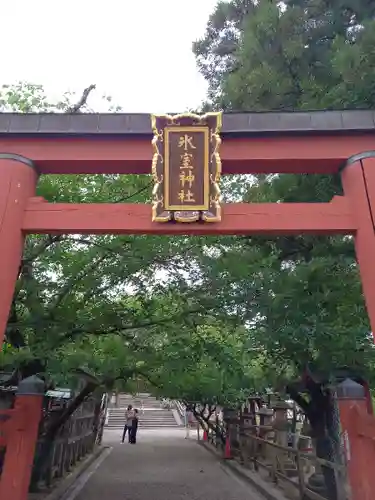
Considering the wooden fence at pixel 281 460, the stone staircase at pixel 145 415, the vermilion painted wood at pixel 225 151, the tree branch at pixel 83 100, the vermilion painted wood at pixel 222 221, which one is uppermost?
the tree branch at pixel 83 100

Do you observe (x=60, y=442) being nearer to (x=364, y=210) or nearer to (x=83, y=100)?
(x=83, y=100)

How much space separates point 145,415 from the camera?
37094 millimetres

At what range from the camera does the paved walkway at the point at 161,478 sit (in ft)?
35.7

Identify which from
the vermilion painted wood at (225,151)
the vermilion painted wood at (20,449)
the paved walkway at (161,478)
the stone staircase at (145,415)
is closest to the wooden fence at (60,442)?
the vermilion painted wood at (20,449)

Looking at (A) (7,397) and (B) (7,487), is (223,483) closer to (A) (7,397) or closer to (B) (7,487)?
(A) (7,397)

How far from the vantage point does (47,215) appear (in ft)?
16.7

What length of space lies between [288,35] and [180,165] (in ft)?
15.3

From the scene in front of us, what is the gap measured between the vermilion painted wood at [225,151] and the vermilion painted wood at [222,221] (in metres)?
0.61

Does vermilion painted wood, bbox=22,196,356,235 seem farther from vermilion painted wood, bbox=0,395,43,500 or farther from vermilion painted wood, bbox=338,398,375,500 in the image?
vermilion painted wood, bbox=0,395,43,500

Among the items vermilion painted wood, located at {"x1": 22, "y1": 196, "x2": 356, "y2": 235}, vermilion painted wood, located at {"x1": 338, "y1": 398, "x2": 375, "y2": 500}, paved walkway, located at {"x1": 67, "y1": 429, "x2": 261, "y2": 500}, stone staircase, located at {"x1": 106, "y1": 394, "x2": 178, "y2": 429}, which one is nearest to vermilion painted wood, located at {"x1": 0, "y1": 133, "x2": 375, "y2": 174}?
vermilion painted wood, located at {"x1": 22, "y1": 196, "x2": 356, "y2": 235}

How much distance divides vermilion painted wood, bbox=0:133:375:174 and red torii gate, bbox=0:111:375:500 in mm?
11

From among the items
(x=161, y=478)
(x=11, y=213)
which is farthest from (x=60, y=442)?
(x=11, y=213)

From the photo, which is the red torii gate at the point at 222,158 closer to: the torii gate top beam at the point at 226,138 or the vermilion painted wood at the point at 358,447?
the torii gate top beam at the point at 226,138

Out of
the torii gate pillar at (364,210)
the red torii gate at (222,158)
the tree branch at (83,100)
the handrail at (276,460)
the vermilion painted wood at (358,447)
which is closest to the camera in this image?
the torii gate pillar at (364,210)
